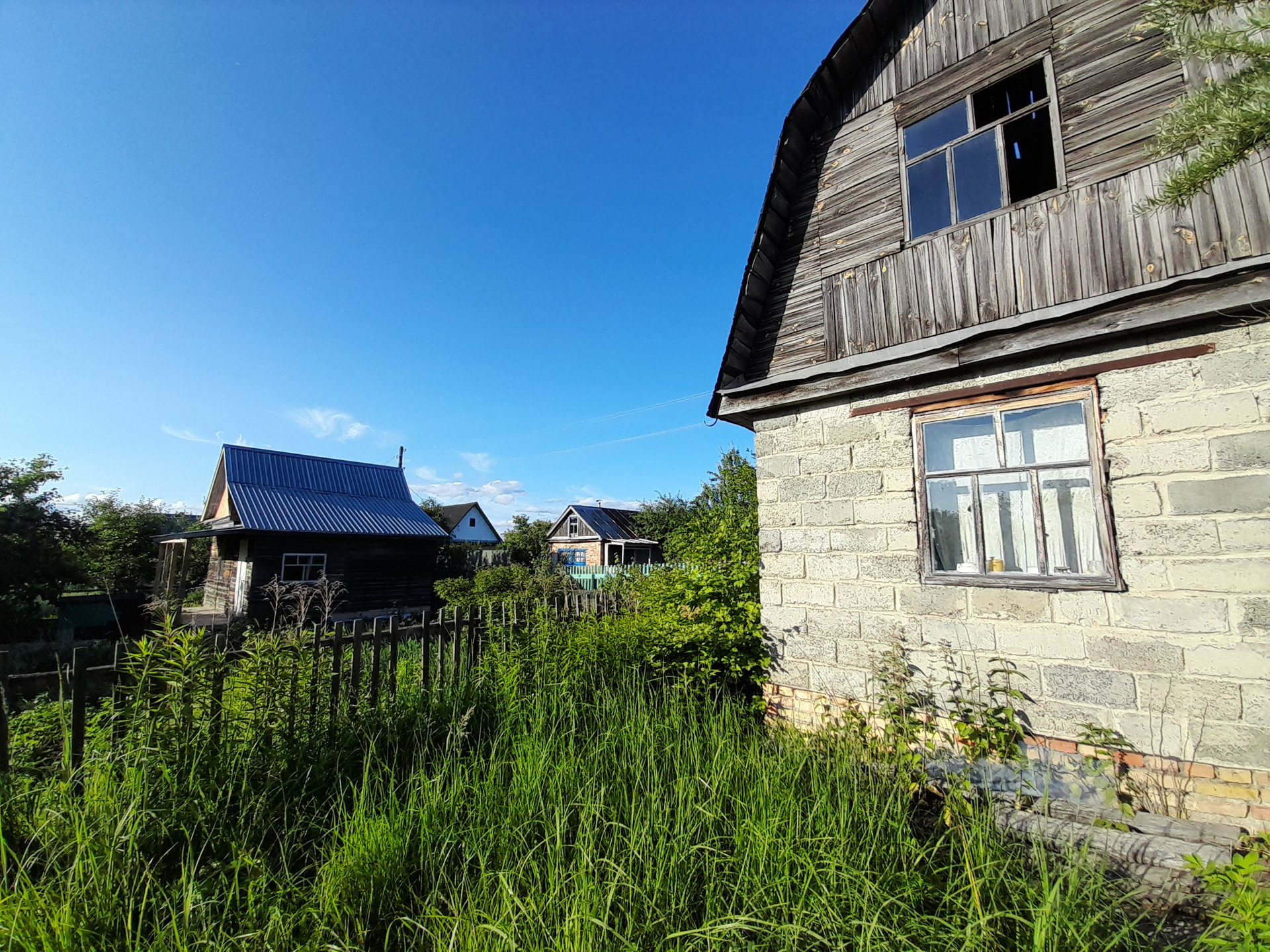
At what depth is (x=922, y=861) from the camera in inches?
113

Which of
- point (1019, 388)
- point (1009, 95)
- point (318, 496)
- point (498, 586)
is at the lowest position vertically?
point (498, 586)

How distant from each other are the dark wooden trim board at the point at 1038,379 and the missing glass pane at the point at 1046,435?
200 millimetres

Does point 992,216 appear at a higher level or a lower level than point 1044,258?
higher

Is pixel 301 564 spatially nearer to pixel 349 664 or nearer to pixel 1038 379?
pixel 349 664

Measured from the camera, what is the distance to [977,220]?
455cm

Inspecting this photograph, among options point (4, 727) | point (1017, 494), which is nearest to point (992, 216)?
point (1017, 494)

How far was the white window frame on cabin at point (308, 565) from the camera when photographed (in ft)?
55.0

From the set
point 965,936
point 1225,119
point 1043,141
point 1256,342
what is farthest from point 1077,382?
point 965,936

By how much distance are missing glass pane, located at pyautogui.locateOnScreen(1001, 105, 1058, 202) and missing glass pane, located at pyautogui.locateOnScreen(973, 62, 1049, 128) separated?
0.52 ft

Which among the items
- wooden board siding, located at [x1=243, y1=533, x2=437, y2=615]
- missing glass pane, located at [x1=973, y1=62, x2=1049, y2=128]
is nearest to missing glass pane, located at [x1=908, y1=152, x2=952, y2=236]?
missing glass pane, located at [x1=973, y1=62, x2=1049, y2=128]

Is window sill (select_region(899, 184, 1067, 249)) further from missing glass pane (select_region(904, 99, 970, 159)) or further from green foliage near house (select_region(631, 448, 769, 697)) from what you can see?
green foliage near house (select_region(631, 448, 769, 697))

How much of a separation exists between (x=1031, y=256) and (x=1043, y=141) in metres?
1.52

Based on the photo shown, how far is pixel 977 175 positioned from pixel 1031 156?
745 millimetres

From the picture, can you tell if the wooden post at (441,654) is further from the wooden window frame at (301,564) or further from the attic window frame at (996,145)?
the wooden window frame at (301,564)
